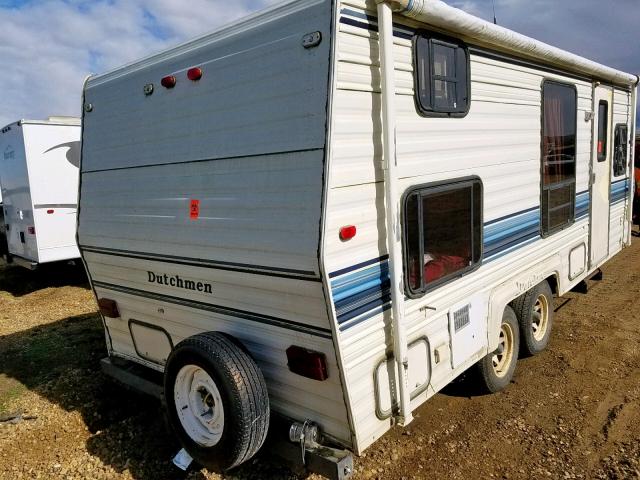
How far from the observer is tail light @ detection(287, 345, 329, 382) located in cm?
274

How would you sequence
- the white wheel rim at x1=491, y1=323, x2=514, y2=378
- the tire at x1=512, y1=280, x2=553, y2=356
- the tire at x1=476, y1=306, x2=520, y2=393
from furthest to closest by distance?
the tire at x1=512, y1=280, x2=553, y2=356 → the white wheel rim at x1=491, y1=323, x2=514, y2=378 → the tire at x1=476, y1=306, x2=520, y2=393

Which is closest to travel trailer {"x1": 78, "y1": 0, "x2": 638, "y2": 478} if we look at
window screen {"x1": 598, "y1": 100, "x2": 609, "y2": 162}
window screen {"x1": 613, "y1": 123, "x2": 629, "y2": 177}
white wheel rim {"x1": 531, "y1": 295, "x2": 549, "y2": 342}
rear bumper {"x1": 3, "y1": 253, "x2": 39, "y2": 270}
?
white wheel rim {"x1": 531, "y1": 295, "x2": 549, "y2": 342}

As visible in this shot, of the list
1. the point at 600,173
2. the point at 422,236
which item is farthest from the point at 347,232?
the point at 600,173

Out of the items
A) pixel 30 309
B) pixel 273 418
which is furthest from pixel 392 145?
pixel 30 309

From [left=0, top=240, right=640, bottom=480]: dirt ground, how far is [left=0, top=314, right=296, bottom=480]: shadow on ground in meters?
0.01

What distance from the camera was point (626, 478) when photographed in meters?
3.31

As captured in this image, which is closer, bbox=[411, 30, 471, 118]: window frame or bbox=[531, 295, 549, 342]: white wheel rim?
bbox=[411, 30, 471, 118]: window frame

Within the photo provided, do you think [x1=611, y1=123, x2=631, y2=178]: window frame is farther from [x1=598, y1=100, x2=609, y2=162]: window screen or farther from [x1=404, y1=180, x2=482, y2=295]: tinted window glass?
[x1=404, y1=180, x2=482, y2=295]: tinted window glass

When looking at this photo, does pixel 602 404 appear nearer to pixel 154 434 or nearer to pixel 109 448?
pixel 154 434

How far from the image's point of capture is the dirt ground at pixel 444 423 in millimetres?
3521

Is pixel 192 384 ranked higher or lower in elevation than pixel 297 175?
lower

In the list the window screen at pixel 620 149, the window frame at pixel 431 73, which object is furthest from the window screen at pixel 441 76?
the window screen at pixel 620 149

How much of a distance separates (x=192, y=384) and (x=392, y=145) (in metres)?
1.91

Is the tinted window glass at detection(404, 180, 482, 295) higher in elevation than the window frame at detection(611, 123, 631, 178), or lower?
lower
